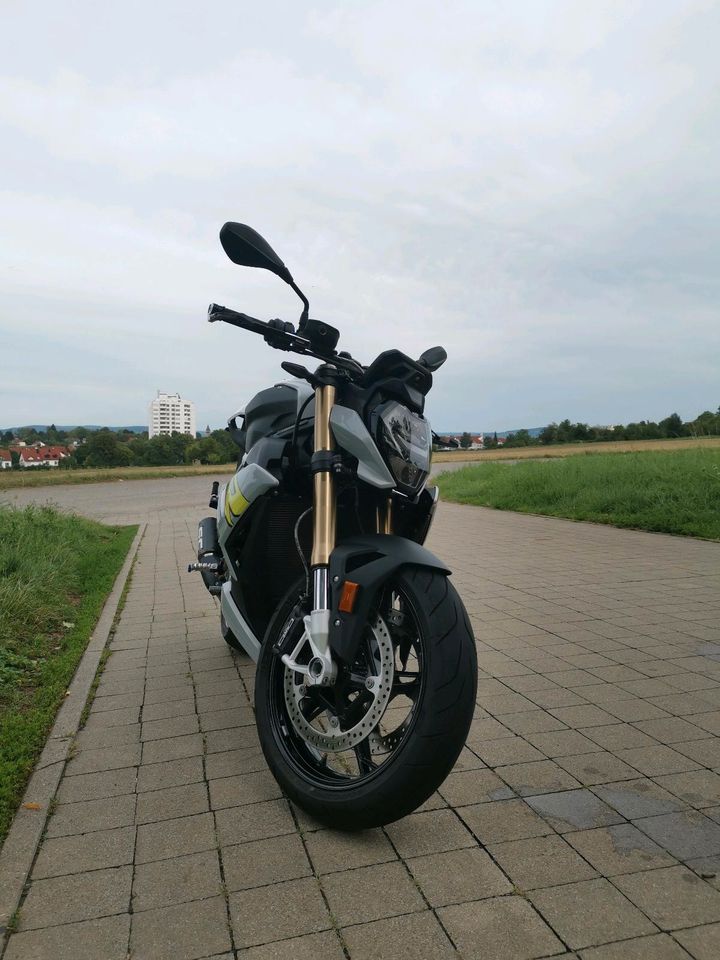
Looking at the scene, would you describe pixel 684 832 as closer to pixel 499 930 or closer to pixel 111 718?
pixel 499 930

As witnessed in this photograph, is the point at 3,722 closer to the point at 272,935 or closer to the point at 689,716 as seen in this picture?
the point at 272,935

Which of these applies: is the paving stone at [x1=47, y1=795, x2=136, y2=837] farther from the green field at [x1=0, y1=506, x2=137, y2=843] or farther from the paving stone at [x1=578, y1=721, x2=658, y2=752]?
the paving stone at [x1=578, y1=721, x2=658, y2=752]

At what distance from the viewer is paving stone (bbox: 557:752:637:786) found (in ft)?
9.98

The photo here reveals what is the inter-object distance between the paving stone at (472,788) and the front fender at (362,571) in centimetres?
74

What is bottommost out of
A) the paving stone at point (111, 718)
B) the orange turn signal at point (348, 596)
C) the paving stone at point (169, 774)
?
the paving stone at point (111, 718)

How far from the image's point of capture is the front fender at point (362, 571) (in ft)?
8.46

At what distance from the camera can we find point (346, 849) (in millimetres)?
2576

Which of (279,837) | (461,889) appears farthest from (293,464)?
(461,889)

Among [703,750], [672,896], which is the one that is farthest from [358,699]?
[703,750]

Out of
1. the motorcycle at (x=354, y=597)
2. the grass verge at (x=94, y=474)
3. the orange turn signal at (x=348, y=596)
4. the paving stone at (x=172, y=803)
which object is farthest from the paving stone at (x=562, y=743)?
the grass verge at (x=94, y=474)

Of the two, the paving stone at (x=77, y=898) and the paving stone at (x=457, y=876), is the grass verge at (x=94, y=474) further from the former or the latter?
the paving stone at (x=457, y=876)

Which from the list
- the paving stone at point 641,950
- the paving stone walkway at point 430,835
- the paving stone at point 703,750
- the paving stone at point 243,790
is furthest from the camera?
the paving stone at point 703,750

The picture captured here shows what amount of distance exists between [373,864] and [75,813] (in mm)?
1133

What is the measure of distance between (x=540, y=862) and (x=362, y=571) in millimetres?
1026
